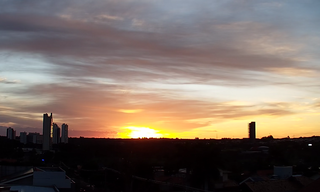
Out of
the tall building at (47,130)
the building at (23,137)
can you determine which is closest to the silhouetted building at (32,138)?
the building at (23,137)

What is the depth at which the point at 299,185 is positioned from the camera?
35.1 meters

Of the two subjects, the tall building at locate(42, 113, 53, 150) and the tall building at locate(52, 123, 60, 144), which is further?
the tall building at locate(52, 123, 60, 144)

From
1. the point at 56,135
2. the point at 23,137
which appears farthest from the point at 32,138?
the point at 56,135

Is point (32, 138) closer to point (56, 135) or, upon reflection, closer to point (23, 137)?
point (23, 137)

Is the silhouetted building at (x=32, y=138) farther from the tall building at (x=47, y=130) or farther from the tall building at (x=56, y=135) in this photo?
the tall building at (x=47, y=130)

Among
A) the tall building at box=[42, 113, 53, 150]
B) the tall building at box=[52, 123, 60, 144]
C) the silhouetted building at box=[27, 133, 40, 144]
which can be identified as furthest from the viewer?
the silhouetted building at box=[27, 133, 40, 144]

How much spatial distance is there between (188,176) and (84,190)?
10.4 metres

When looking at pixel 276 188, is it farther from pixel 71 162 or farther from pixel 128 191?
pixel 71 162

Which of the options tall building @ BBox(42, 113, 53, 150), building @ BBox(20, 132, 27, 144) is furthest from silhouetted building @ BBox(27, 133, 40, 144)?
tall building @ BBox(42, 113, 53, 150)

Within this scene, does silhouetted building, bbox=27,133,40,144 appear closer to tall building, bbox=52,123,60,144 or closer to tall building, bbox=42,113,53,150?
tall building, bbox=52,123,60,144

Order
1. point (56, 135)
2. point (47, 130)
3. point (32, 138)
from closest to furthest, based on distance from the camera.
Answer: point (47, 130) < point (56, 135) < point (32, 138)

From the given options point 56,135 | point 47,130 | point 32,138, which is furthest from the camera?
point 32,138

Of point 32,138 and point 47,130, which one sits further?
point 32,138

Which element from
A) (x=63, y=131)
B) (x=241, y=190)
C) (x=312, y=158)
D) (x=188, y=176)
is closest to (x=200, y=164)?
(x=188, y=176)
